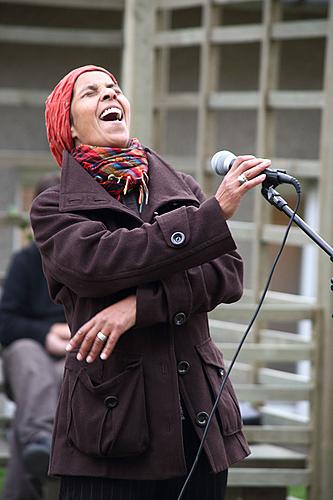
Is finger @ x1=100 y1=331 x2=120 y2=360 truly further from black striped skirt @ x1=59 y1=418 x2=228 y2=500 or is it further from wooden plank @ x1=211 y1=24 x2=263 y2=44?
wooden plank @ x1=211 y1=24 x2=263 y2=44

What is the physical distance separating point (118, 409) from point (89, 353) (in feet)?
0.45

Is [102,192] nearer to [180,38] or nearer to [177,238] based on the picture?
[177,238]

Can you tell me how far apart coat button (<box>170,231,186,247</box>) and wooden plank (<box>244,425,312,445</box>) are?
8.71ft

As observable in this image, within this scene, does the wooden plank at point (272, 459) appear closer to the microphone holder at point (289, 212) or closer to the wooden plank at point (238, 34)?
the wooden plank at point (238, 34)

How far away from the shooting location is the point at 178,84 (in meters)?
8.12

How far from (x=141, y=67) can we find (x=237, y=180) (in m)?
3.35

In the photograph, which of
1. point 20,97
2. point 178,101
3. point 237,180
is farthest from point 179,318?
point 20,97

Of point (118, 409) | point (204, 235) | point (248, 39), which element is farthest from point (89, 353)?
point (248, 39)

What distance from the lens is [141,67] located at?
18.9ft

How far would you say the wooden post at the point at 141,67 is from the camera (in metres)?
5.73

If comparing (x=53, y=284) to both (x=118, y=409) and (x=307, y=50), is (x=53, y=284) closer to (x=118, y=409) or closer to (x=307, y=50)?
(x=118, y=409)

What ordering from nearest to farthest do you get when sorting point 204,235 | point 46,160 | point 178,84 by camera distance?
point 204,235 → point 46,160 → point 178,84

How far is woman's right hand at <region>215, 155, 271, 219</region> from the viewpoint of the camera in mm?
2492

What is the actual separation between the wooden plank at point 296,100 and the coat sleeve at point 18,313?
1346 millimetres
